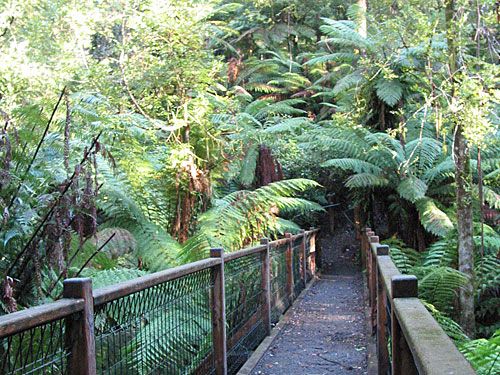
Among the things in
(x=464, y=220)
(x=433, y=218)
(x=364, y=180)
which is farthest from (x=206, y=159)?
(x=433, y=218)

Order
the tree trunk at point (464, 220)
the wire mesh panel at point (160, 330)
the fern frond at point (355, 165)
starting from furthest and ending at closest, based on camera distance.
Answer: the fern frond at point (355, 165), the tree trunk at point (464, 220), the wire mesh panel at point (160, 330)

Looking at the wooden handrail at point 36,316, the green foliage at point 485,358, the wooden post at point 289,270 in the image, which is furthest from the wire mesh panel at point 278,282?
the wooden handrail at point 36,316

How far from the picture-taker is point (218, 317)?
4.47m

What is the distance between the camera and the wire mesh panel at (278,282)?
747 centimetres

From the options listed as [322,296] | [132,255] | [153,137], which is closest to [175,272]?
[132,255]

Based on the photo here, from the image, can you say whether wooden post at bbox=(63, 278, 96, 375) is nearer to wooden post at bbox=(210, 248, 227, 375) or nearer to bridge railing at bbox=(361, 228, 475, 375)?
bridge railing at bbox=(361, 228, 475, 375)

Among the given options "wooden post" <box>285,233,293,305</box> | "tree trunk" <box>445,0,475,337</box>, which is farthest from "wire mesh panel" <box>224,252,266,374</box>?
"tree trunk" <box>445,0,475,337</box>

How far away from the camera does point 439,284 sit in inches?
276

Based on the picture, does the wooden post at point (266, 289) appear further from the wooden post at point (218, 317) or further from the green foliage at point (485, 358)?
the green foliage at point (485, 358)

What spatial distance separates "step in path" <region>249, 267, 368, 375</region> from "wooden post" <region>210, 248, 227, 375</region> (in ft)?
2.56

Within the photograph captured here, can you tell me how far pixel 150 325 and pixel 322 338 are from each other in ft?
12.6

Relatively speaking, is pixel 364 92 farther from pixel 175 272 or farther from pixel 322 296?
pixel 175 272

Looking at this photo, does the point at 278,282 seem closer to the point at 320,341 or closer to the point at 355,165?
the point at 320,341

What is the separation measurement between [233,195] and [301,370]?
3.11m
